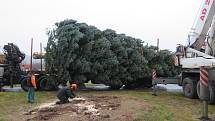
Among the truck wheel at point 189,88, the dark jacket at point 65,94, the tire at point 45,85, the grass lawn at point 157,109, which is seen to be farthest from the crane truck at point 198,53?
the tire at point 45,85

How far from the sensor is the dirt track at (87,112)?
1387 centimetres

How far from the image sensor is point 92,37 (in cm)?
2548

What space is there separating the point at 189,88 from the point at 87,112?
350 inches

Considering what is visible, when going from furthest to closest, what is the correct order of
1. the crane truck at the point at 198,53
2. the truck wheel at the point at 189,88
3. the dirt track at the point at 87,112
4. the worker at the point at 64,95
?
1. the truck wheel at the point at 189,88
2. the crane truck at the point at 198,53
3. the worker at the point at 64,95
4. the dirt track at the point at 87,112

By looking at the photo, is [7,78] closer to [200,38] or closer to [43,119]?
[200,38]

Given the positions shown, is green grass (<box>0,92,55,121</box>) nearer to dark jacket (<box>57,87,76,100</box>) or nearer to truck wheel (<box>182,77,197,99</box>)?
dark jacket (<box>57,87,76,100</box>)

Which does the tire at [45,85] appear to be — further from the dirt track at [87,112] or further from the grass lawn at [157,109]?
the dirt track at [87,112]

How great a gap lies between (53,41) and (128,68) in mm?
4627

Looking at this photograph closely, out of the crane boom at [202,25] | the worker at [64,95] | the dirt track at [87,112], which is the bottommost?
the dirt track at [87,112]

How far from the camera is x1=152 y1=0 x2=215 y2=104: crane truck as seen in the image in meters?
20.2

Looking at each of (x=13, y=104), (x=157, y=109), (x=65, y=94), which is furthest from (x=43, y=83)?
(x=157, y=109)

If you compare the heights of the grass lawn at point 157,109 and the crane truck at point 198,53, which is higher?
the crane truck at point 198,53

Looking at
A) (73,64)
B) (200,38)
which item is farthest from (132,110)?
(73,64)

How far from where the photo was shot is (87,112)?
1481 centimetres
